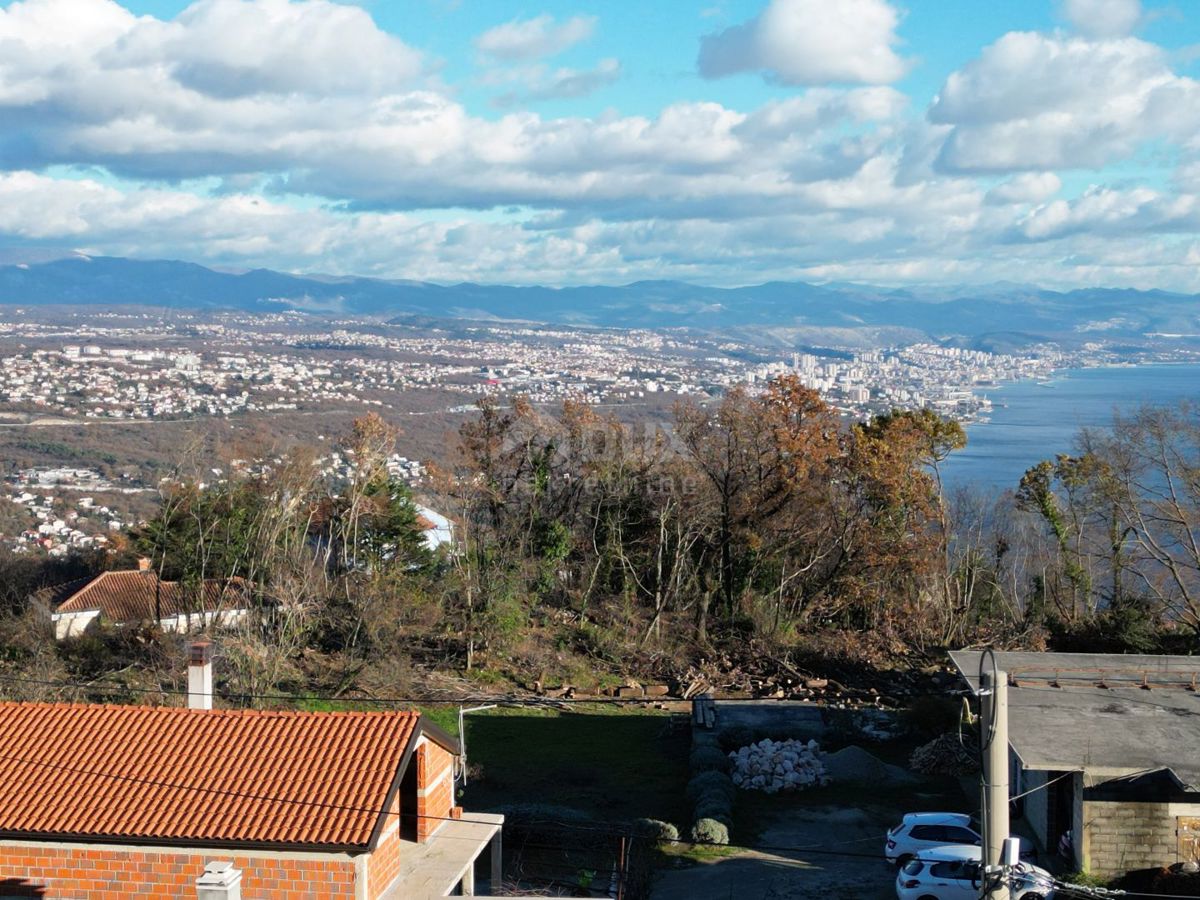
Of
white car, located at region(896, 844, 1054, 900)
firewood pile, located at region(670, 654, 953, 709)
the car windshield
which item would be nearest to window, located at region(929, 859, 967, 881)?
white car, located at region(896, 844, 1054, 900)

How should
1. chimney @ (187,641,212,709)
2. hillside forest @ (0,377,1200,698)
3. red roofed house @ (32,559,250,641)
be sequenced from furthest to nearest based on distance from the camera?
1. hillside forest @ (0,377,1200,698)
2. red roofed house @ (32,559,250,641)
3. chimney @ (187,641,212,709)

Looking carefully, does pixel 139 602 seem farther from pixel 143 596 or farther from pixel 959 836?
pixel 959 836

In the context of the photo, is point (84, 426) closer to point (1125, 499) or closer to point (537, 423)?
point (537, 423)

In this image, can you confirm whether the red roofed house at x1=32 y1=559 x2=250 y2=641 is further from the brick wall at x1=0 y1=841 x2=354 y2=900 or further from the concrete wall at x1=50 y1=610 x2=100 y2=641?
the brick wall at x1=0 y1=841 x2=354 y2=900

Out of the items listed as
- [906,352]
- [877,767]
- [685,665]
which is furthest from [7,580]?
[906,352]

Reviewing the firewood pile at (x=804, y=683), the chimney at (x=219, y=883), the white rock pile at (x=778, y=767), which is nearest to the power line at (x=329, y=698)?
the firewood pile at (x=804, y=683)

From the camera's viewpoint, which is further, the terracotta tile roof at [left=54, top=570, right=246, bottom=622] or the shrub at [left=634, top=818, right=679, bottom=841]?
the terracotta tile roof at [left=54, top=570, right=246, bottom=622]
